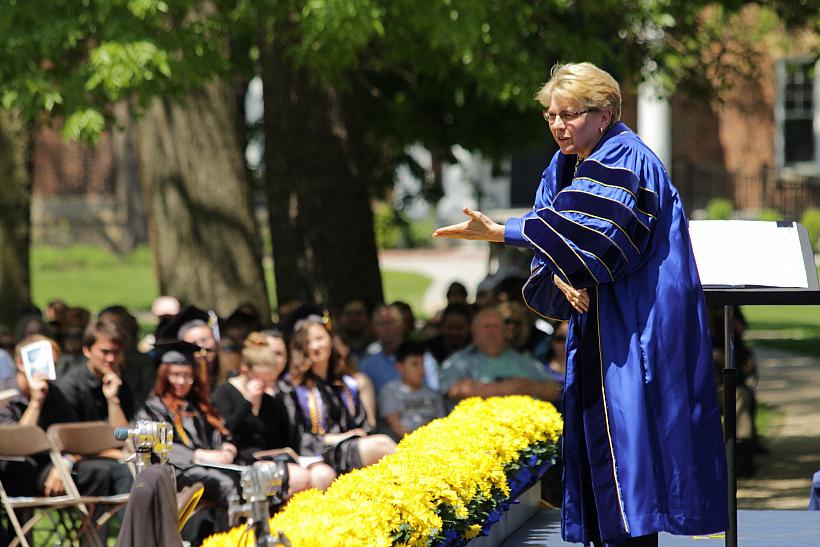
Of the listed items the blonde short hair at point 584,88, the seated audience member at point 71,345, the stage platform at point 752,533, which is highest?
the blonde short hair at point 584,88

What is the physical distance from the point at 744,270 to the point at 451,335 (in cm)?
570

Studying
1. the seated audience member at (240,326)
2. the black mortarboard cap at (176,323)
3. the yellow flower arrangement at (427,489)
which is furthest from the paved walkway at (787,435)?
the black mortarboard cap at (176,323)

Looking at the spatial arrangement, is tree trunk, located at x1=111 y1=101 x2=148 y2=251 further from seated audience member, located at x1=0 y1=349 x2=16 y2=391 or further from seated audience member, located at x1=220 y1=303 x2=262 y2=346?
seated audience member, located at x1=0 y1=349 x2=16 y2=391

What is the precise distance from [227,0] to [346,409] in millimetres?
4055

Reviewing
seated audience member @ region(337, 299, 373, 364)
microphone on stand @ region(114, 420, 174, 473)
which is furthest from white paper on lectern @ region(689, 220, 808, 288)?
seated audience member @ region(337, 299, 373, 364)

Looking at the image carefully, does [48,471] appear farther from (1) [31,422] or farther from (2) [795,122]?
(2) [795,122]

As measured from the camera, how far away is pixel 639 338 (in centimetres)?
421

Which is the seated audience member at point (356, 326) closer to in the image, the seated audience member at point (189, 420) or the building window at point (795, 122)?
the seated audience member at point (189, 420)

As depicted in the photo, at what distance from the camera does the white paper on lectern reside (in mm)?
4863

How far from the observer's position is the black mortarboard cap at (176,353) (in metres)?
7.55

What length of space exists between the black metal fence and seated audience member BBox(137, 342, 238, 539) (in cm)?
2061

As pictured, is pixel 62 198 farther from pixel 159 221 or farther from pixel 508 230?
pixel 508 230

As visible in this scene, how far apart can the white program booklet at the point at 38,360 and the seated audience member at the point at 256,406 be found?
94 cm

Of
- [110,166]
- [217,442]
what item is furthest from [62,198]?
[217,442]
